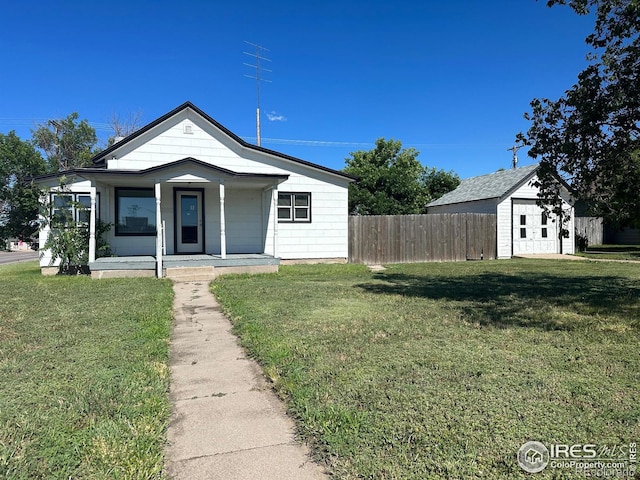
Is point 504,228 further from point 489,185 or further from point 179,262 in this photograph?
point 179,262

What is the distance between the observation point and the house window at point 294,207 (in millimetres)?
14031

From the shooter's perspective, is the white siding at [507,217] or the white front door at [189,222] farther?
the white siding at [507,217]

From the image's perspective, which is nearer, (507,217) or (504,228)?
(504,228)

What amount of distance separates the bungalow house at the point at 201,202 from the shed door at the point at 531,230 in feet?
31.0

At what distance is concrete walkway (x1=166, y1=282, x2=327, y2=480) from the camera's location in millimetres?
2400

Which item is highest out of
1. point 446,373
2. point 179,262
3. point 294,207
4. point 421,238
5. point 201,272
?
point 294,207

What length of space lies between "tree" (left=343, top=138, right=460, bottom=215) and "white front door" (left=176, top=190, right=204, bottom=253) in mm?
13924

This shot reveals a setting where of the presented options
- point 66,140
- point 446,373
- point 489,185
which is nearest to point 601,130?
point 446,373

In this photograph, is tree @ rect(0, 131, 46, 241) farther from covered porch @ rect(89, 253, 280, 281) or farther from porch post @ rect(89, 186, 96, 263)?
covered porch @ rect(89, 253, 280, 281)

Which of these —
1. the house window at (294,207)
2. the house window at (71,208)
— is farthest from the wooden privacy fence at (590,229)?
the house window at (71,208)

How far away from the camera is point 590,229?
78.8 feet

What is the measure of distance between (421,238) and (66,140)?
1296 inches

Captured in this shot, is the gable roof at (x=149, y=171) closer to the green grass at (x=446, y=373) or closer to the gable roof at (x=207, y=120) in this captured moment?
the gable roof at (x=207, y=120)

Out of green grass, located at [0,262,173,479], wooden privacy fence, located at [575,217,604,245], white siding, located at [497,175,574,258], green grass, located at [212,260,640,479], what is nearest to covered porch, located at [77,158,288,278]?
green grass, located at [212,260,640,479]
